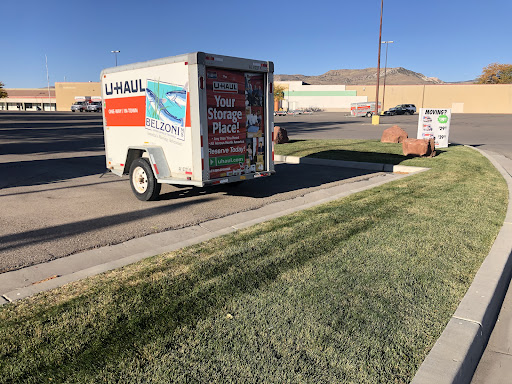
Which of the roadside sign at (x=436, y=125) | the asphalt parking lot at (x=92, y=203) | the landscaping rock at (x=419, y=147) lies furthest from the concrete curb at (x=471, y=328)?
the roadside sign at (x=436, y=125)

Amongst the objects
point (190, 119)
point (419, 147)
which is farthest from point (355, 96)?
point (190, 119)

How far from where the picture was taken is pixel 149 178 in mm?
7902

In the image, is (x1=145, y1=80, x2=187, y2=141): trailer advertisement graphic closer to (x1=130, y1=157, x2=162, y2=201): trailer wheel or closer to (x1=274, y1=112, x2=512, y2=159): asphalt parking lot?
(x1=130, y1=157, x2=162, y2=201): trailer wheel

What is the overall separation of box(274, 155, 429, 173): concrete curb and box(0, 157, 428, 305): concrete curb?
4.27 meters

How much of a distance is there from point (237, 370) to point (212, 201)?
5.52 metres

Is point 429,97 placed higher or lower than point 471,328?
higher

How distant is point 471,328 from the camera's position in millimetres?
3393

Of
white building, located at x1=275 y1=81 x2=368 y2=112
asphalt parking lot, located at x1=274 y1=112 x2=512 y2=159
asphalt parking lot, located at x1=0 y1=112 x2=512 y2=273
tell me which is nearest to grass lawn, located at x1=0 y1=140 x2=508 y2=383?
asphalt parking lot, located at x1=0 y1=112 x2=512 y2=273

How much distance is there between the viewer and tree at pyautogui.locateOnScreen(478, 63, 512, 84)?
104312mm

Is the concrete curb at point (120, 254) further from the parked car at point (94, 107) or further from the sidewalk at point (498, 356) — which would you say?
the parked car at point (94, 107)

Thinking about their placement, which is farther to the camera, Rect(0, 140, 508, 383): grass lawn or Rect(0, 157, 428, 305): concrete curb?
Rect(0, 157, 428, 305): concrete curb

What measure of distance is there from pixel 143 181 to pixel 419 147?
917 cm

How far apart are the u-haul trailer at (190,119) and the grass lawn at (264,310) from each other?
2189 millimetres

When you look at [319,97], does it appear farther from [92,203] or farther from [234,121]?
[92,203]
